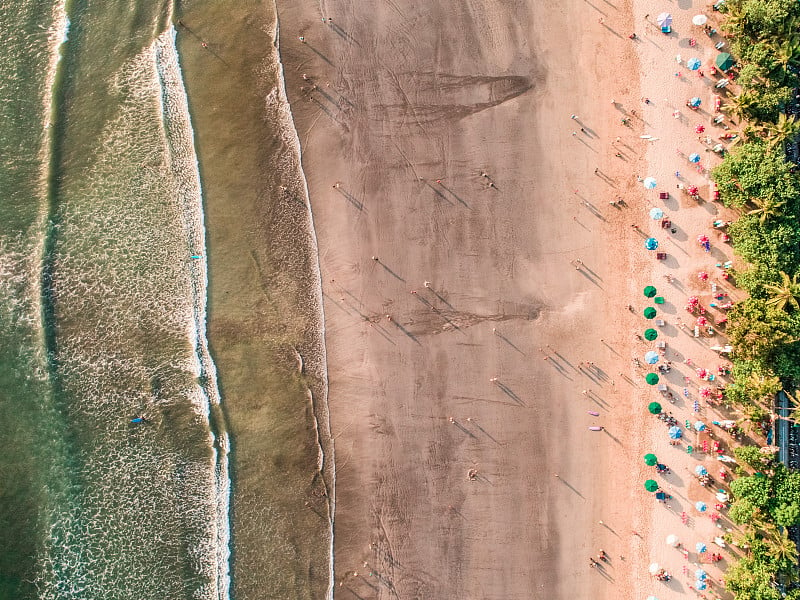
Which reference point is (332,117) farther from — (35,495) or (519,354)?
(35,495)

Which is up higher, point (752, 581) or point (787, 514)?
point (787, 514)

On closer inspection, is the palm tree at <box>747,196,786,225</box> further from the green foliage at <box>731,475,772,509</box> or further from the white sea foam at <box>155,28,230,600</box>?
the white sea foam at <box>155,28,230,600</box>

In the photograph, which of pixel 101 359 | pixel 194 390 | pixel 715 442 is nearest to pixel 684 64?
pixel 715 442

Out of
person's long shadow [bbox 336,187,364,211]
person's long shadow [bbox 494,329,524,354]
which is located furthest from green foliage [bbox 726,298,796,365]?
person's long shadow [bbox 336,187,364,211]

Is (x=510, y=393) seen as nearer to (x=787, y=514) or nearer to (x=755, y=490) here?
(x=755, y=490)

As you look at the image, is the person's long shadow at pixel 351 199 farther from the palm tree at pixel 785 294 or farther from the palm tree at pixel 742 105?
the palm tree at pixel 785 294

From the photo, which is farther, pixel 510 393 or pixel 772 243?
pixel 510 393

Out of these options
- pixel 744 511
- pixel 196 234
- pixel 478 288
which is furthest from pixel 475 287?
pixel 744 511
